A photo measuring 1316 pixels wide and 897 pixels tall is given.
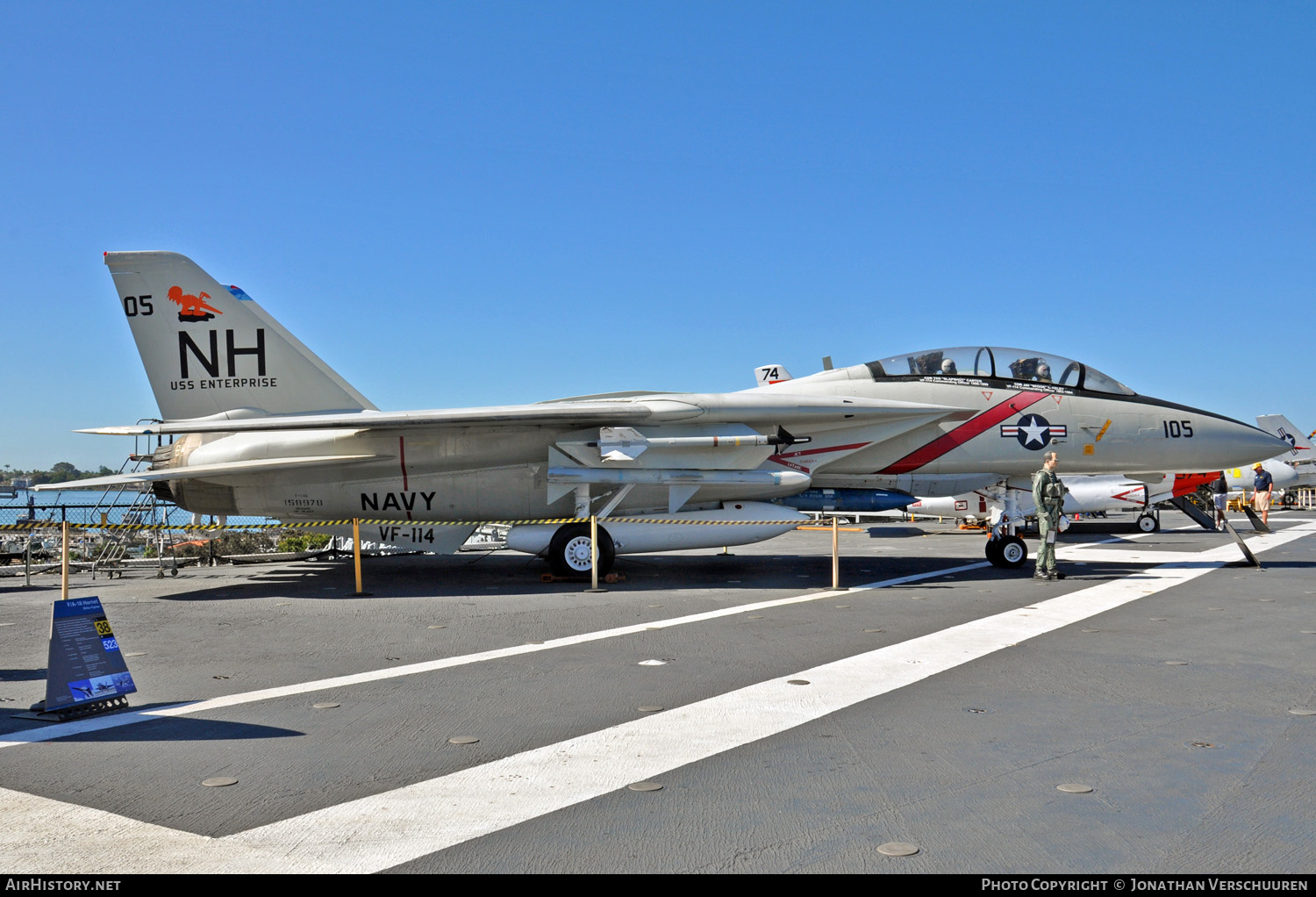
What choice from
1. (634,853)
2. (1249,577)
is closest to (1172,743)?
(634,853)

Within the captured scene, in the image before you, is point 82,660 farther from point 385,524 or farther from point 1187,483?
point 1187,483

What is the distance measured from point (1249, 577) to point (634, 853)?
1154 cm

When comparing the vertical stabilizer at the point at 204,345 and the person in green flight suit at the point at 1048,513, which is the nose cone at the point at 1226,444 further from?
the vertical stabilizer at the point at 204,345

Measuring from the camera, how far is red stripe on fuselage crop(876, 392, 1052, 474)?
12.1 m

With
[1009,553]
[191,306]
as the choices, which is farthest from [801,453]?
[191,306]

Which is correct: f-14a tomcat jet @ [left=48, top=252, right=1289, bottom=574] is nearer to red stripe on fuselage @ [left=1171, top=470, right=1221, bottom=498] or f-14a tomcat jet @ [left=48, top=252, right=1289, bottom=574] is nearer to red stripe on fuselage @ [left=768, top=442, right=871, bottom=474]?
red stripe on fuselage @ [left=768, top=442, right=871, bottom=474]

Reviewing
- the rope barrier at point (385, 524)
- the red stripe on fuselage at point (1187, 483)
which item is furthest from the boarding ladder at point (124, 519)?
the red stripe on fuselage at point (1187, 483)

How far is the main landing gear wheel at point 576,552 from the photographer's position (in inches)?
450

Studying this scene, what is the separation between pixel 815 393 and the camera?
12.2m

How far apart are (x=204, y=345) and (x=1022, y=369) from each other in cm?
1172

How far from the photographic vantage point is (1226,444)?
1206cm

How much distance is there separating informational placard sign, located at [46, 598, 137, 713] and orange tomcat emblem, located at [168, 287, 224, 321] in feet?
26.2

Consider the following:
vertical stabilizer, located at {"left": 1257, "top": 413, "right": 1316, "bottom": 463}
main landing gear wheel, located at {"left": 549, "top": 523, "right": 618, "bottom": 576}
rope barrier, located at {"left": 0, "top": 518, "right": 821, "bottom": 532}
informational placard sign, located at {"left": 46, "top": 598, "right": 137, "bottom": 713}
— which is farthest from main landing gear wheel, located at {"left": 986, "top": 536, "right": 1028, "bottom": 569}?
vertical stabilizer, located at {"left": 1257, "top": 413, "right": 1316, "bottom": 463}
